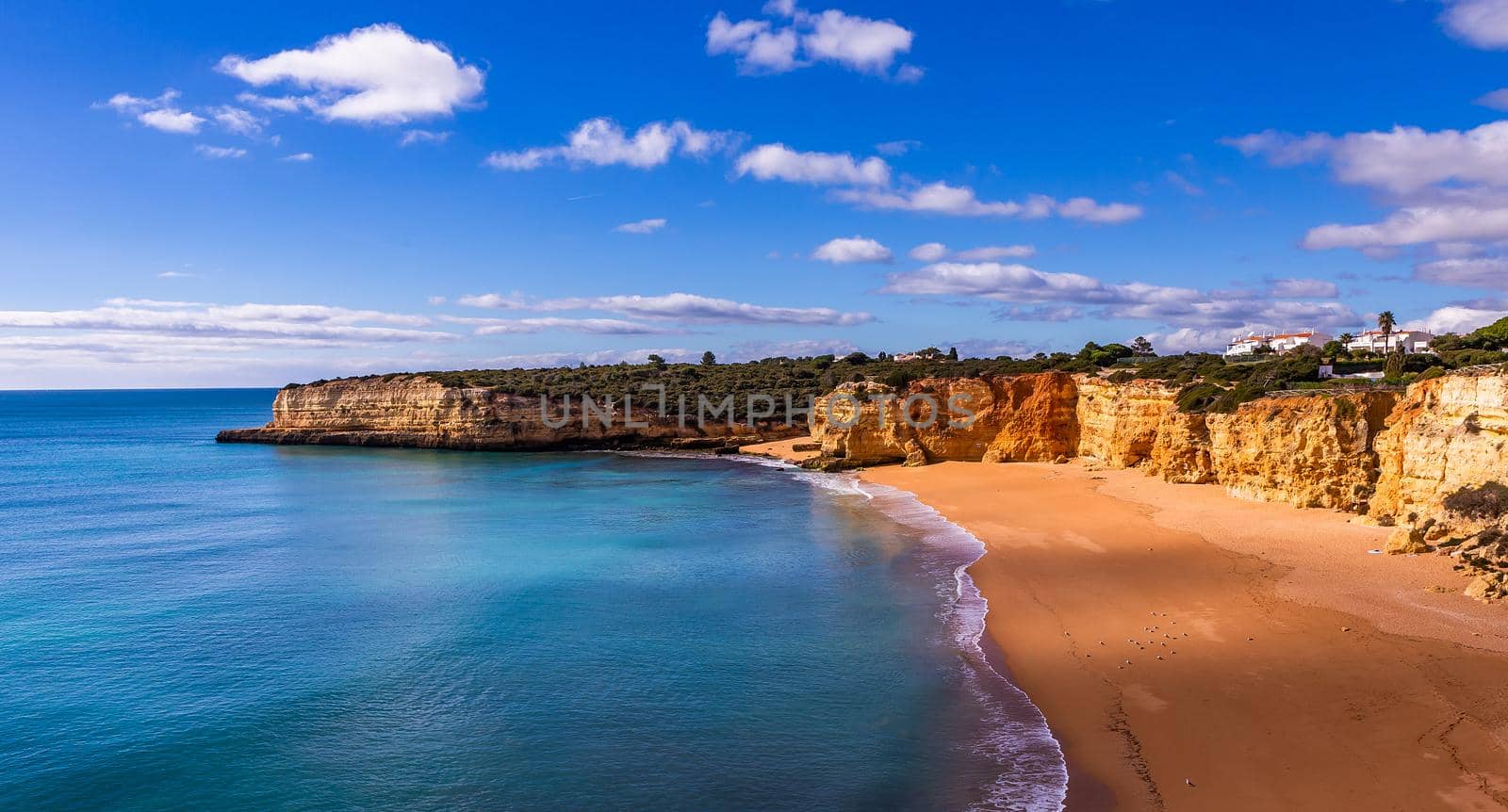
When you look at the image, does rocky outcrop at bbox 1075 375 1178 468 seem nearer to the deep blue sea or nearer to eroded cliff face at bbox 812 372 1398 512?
eroded cliff face at bbox 812 372 1398 512

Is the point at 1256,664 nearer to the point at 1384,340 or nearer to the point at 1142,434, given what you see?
the point at 1142,434

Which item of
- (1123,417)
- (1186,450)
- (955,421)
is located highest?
(1123,417)

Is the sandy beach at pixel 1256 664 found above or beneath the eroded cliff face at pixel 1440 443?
beneath

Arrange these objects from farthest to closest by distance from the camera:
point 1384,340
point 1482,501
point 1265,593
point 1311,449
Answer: point 1384,340, point 1311,449, point 1482,501, point 1265,593

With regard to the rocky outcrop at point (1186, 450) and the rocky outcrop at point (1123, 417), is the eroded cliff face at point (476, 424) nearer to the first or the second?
the rocky outcrop at point (1123, 417)

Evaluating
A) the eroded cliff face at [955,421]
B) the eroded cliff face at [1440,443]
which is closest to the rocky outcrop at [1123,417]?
the eroded cliff face at [955,421]

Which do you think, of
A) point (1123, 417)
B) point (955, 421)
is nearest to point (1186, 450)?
point (1123, 417)
